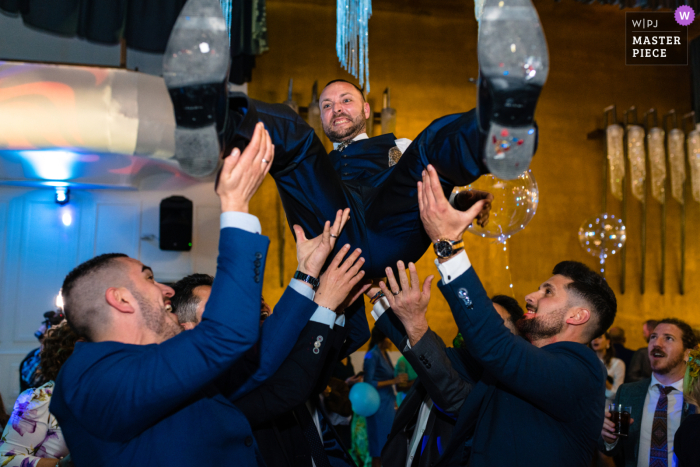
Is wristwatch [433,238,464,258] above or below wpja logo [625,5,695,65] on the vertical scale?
below

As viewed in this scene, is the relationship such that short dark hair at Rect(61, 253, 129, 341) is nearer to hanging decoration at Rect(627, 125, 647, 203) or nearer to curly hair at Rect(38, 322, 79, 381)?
curly hair at Rect(38, 322, 79, 381)

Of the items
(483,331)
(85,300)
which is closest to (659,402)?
(483,331)

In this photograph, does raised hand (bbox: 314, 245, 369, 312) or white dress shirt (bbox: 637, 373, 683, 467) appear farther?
white dress shirt (bbox: 637, 373, 683, 467)

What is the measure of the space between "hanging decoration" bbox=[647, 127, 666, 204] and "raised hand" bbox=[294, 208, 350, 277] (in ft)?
21.0

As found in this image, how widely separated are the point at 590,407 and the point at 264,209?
204 inches

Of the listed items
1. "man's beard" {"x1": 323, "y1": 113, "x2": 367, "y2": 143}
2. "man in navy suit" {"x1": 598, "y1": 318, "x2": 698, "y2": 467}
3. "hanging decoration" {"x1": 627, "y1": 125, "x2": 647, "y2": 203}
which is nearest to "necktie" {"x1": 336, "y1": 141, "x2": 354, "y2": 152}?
"man's beard" {"x1": 323, "y1": 113, "x2": 367, "y2": 143}

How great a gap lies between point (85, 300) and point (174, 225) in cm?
461

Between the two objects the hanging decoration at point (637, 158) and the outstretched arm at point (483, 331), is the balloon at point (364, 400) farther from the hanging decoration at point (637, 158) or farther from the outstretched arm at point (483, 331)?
the hanging decoration at point (637, 158)

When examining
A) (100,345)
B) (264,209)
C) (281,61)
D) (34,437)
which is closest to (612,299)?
(100,345)

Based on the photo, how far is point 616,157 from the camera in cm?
719

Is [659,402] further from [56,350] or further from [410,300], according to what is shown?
[56,350]

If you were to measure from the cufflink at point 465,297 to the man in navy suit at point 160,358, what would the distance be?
0.63 meters

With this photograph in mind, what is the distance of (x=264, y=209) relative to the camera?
6785 mm

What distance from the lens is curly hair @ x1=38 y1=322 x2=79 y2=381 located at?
8.40 feet
